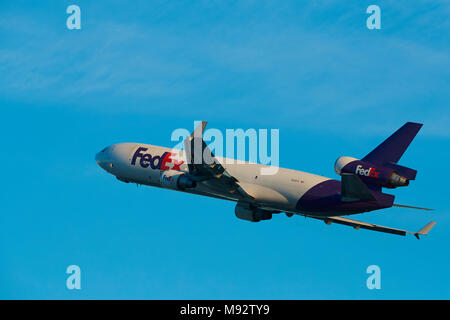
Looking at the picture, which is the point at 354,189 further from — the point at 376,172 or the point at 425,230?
the point at 425,230

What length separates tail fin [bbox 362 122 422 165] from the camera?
63250 millimetres

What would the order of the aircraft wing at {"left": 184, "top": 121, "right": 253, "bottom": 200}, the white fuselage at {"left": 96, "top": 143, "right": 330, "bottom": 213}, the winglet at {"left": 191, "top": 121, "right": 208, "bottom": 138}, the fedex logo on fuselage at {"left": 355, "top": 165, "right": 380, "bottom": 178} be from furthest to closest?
the white fuselage at {"left": 96, "top": 143, "right": 330, "bottom": 213}
the aircraft wing at {"left": 184, "top": 121, "right": 253, "bottom": 200}
the winglet at {"left": 191, "top": 121, "right": 208, "bottom": 138}
the fedex logo on fuselage at {"left": 355, "top": 165, "right": 380, "bottom": 178}

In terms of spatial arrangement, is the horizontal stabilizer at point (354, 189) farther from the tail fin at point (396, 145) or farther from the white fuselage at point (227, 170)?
the white fuselage at point (227, 170)

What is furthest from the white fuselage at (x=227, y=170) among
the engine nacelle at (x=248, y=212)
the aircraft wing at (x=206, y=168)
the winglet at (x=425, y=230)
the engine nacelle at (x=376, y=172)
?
the winglet at (x=425, y=230)

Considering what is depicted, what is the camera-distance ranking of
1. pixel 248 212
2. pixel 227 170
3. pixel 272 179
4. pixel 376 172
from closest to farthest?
pixel 376 172, pixel 272 179, pixel 227 170, pixel 248 212

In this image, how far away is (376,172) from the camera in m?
62.9

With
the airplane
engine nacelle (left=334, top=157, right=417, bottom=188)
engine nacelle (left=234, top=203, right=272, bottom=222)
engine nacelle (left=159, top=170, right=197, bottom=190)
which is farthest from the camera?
engine nacelle (left=234, top=203, right=272, bottom=222)

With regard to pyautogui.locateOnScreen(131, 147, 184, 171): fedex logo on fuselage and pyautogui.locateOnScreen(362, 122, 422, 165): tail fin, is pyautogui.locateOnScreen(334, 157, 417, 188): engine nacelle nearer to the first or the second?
pyautogui.locateOnScreen(362, 122, 422, 165): tail fin

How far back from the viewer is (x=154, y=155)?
7500 centimetres

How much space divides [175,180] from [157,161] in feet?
17.2

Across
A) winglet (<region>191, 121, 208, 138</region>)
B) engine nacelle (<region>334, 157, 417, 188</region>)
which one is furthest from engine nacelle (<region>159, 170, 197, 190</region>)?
engine nacelle (<region>334, 157, 417, 188</region>)

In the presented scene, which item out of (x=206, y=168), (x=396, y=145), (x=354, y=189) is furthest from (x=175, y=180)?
(x=396, y=145)

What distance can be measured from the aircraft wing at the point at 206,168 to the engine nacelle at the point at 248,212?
6.09 ft
